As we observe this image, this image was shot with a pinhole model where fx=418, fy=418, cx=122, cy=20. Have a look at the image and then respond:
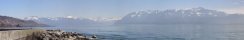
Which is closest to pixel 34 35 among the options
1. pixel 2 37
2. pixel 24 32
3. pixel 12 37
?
pixel 24 32

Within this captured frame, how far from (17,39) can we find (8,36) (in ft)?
9.50

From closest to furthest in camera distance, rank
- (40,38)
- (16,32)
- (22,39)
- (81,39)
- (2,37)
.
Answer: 1. (2,37)
2. (16,32)
3. (22,39)
4. (40,38)
5. (81,39)

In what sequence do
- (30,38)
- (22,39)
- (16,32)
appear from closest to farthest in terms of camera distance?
(16,32) < (22,39) < (30,38)

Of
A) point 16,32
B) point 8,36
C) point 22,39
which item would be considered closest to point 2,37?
point 8,36

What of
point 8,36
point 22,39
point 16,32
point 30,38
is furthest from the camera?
point 30,38

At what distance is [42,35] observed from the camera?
1693 inches

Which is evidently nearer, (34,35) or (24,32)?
(24,32)

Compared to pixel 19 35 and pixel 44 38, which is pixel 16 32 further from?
pixel 44 38

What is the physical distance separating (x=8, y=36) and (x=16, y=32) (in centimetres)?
263

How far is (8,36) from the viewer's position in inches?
1135

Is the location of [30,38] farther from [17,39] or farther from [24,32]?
[17,39]

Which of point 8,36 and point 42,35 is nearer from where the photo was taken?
point 8,36

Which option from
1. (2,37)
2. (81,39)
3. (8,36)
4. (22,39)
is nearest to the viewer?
(2,37)

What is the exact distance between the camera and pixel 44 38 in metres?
41.7
